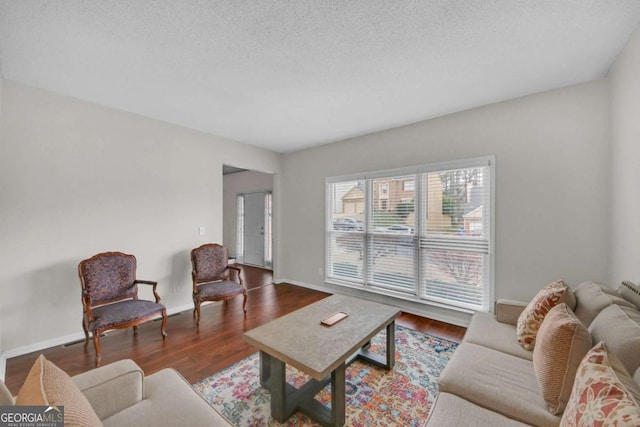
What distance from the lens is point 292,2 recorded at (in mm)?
1532

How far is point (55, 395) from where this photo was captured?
770 millimetres

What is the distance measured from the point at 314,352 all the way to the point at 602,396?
128 centimetres

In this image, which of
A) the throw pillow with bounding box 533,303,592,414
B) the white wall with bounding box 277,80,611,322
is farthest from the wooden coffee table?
the white wall with bounding box 277,80,611,322

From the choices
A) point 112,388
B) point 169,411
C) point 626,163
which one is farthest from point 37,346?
point 626,163

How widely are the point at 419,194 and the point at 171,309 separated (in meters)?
3.64

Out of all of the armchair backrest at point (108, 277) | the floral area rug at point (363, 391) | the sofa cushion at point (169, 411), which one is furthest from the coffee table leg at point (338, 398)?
the armchair backrest at point (108, 277)

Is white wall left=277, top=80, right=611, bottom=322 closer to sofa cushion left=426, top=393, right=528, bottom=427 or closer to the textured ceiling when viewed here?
the textured ceiling

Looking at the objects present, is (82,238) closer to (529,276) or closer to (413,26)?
(413,26)

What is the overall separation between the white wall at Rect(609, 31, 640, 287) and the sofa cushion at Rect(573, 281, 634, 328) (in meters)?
0.39

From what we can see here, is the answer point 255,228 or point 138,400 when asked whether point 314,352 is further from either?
point 255,228

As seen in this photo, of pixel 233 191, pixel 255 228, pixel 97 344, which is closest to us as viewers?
pixel 97 344

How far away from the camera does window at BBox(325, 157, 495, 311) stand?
2.97m

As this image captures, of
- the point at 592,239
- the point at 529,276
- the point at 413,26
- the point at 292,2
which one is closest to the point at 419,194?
the point at 529,276

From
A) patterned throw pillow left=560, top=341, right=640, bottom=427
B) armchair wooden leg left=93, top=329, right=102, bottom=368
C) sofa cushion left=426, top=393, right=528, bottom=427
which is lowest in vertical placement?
armchair wooden leg left=93, top=329, right=102, bottom=368
